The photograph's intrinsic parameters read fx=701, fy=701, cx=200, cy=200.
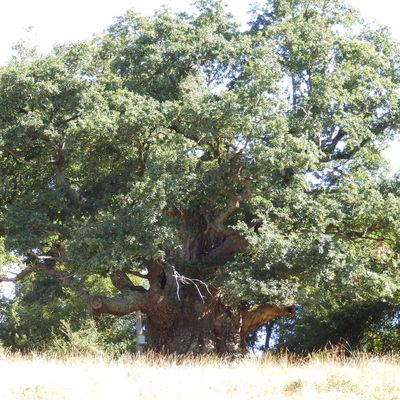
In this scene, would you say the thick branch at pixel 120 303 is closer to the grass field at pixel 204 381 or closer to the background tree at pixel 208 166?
the background tree at pixel 208 166

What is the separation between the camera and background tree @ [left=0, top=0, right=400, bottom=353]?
56.1 ft

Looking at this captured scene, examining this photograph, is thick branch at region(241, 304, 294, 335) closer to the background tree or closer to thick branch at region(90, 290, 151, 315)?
the background tree

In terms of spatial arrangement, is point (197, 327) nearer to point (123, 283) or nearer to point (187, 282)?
point (187, 282)

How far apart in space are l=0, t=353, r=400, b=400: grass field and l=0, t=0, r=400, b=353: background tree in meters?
5.07

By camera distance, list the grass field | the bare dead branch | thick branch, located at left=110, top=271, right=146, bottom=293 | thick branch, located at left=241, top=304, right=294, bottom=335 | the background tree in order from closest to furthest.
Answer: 1. the grass field
2. the background tree
3. the bare dead branch
4. thick branch, located at left=241, top=304, right=294, bottom=335
5. thick branch, located at left=110, top=271, right=146, bottom=293

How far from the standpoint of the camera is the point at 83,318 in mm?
33125

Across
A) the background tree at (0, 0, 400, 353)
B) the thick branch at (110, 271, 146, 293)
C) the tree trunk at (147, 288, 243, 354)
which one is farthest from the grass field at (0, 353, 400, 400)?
the thick branch at (110, 271, 146, 293)

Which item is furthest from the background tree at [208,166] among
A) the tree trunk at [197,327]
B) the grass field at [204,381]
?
the grass field at [204,381]

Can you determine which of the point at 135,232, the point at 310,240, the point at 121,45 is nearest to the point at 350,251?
the point at 310,240

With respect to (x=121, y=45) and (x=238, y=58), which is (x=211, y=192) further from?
(x=121, y=45)

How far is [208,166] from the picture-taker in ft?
60.8

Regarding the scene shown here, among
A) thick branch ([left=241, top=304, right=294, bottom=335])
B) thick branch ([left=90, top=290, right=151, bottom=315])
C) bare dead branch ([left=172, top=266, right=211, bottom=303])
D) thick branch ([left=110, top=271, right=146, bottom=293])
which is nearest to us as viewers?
bare dead branch ([left=172, top=266, right=211, bottom=303])

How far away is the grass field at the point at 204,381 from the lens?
9.88 m

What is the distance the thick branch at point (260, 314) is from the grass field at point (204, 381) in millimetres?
7490
